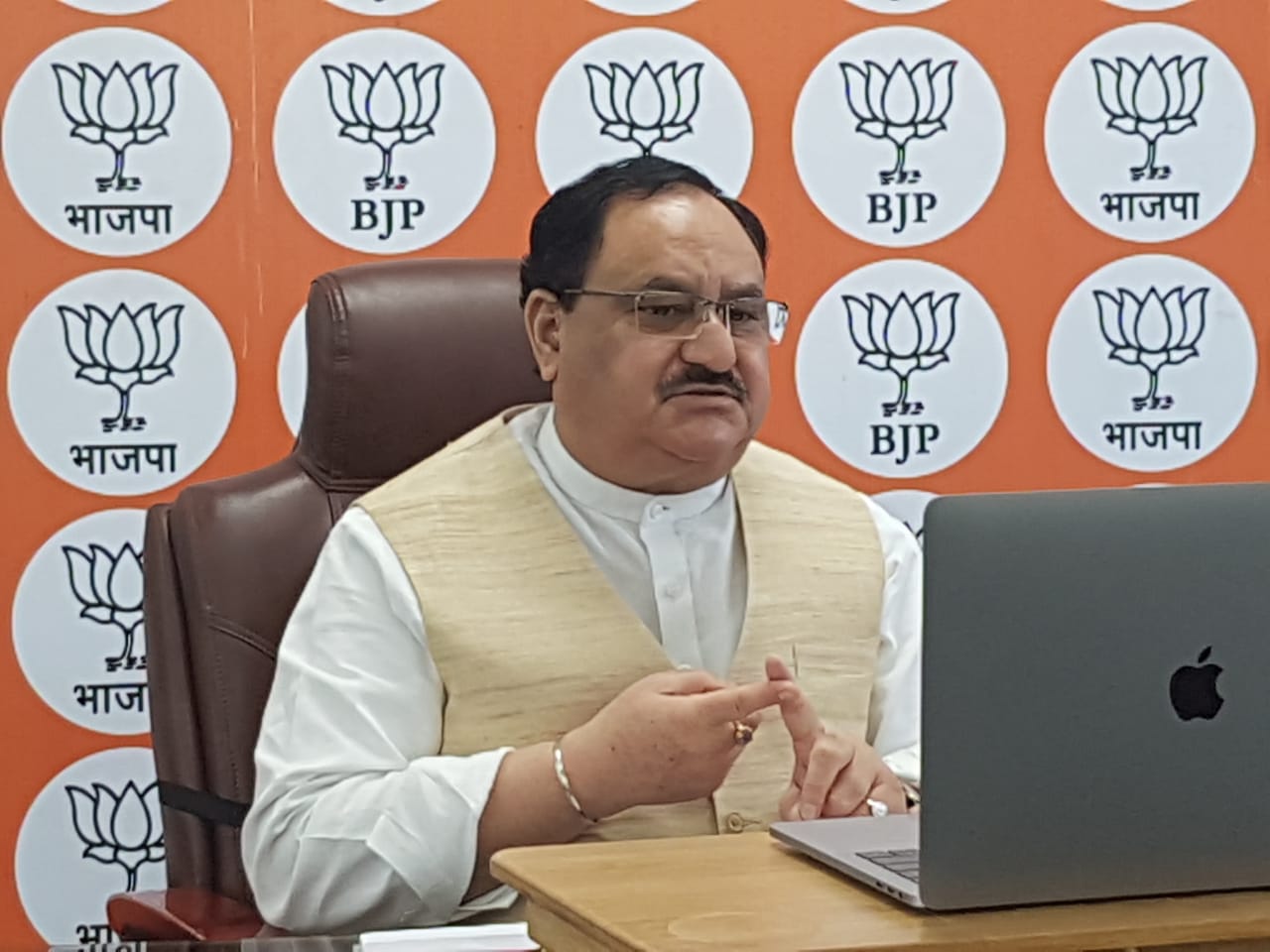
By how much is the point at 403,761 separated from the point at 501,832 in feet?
0.52

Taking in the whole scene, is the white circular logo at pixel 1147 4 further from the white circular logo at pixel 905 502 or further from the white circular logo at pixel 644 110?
the white circular logo at pixel 905 502

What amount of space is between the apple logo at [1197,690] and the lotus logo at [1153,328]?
80.6 inches

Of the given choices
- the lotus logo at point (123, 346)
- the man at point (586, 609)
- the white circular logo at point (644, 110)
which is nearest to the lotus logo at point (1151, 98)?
the white circular logo at point (644, 110)

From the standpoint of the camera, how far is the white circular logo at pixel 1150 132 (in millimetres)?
3131

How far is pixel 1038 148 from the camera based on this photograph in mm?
3121

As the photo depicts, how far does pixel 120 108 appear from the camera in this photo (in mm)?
2826

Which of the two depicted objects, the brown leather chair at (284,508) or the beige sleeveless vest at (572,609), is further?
the brown leather chair at (284,508)

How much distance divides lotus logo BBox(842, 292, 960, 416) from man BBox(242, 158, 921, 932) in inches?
32.9

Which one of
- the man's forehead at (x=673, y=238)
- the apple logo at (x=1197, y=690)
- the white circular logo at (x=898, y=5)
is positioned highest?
the white circular logo at (x=898, y=5)

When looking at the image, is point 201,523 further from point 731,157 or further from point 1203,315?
point 1203,315

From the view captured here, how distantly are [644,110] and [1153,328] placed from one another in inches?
35.6

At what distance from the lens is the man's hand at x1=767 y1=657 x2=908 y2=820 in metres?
1.71

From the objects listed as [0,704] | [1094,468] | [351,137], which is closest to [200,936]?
[0,704]

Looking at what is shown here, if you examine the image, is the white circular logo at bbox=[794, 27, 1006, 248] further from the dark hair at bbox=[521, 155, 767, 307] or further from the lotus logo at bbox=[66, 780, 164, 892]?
the lotus logo at bbox=[66, 780, 164, 892]
